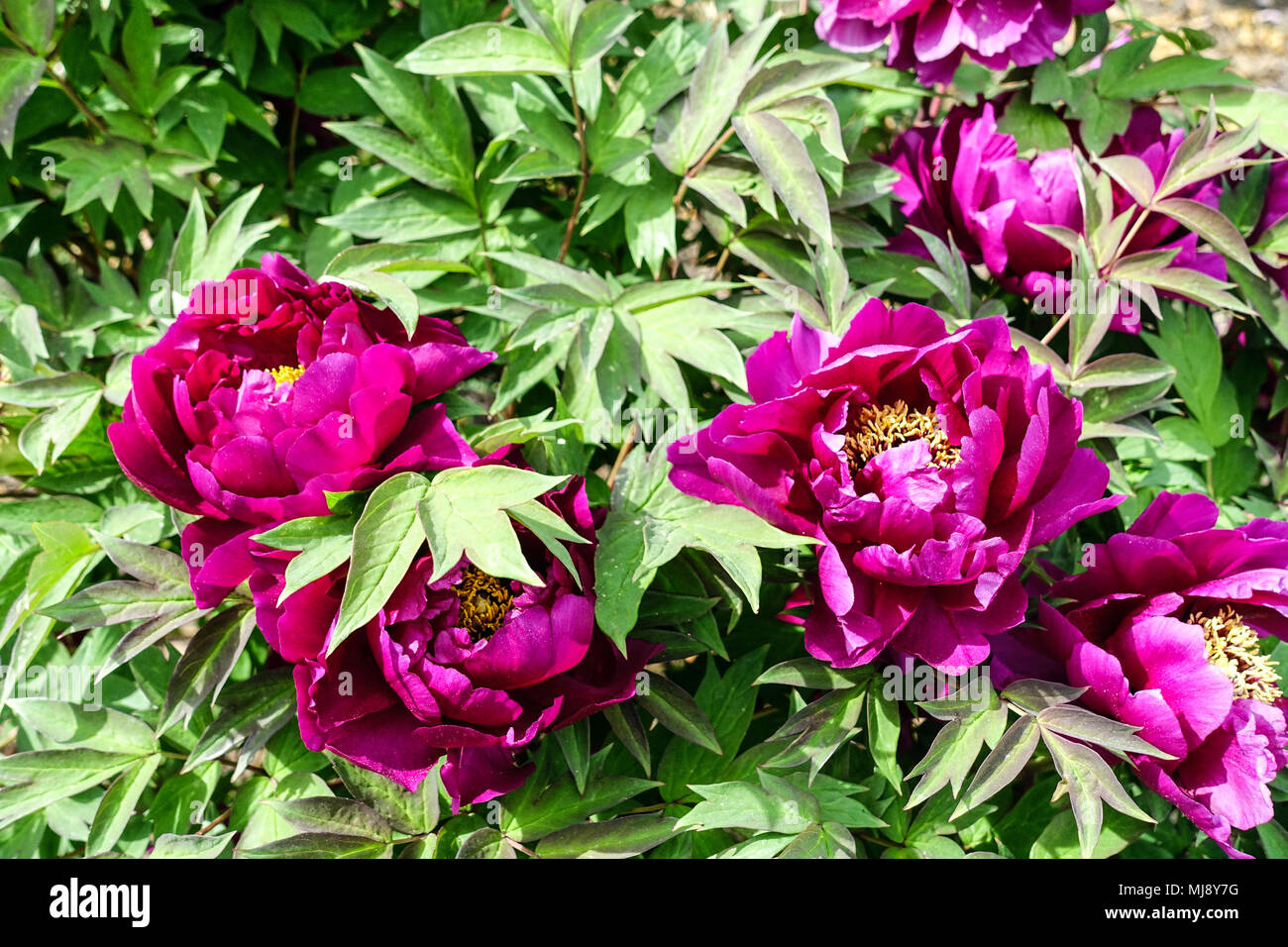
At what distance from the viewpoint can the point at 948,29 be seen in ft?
4.55

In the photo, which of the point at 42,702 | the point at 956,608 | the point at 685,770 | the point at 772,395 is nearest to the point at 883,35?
the point at 772,395

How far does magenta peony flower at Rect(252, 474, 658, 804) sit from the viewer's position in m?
0.95

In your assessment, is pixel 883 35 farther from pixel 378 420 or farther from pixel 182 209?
pixel 182 209

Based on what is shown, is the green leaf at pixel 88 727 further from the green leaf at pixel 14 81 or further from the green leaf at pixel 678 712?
the green leaf at pixel 14 81

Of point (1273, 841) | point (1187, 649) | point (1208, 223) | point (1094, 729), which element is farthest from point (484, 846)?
point (1208, 223)

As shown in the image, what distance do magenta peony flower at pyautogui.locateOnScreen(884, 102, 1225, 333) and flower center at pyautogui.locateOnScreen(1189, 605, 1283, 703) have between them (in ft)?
1.30

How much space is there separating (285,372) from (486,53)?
0.47 metres

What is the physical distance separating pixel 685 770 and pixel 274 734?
1.56 ft

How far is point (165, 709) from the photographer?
115 cm

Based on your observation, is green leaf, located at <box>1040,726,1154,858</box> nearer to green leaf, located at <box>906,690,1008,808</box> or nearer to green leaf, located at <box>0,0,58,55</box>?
green leaf, located at <box>906,690,1008,808</box>

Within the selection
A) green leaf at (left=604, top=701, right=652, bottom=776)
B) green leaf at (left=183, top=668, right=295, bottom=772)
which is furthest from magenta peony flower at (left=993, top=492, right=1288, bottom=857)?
green leaf at (left=183, top=668, right=295, bottom=772)

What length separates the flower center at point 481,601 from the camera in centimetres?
102

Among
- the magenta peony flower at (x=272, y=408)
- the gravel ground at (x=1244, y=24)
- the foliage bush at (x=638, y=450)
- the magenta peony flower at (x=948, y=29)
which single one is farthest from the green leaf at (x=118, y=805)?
the gravel ground at (x=1244, y=24)
